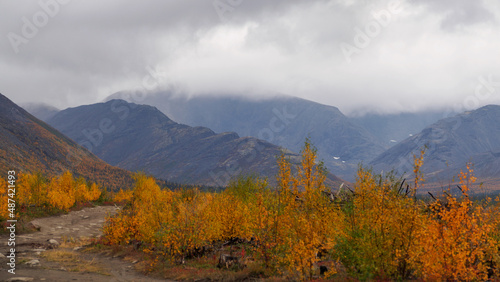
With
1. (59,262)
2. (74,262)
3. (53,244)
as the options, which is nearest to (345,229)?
(74,262)

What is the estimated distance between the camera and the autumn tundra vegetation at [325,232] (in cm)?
1231

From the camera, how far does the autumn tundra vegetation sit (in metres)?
12.3

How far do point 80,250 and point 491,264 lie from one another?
28388 millimetres

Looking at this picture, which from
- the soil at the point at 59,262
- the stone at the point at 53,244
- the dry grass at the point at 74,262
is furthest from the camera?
the stone at the point at 53,244

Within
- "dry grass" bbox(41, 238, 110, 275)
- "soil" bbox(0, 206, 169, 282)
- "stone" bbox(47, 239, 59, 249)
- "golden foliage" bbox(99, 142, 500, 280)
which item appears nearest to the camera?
"golden foliage" bbox(99, 142, 500, 280)

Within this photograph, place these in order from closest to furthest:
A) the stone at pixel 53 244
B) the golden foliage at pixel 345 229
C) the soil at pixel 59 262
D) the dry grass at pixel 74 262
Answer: the golden foliage at pixel 345 229
the soil at pixel 59 262
the dry grass at pixel 74 262
the stone at pixel 53 244

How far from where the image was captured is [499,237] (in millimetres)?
15383

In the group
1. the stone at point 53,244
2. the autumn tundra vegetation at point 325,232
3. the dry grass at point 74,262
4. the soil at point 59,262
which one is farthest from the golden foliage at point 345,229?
the stone at point 53,244

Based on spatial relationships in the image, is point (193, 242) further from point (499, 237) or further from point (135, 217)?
point (499, 237)

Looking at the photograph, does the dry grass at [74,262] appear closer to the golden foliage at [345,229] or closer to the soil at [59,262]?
the soil at [59,262]

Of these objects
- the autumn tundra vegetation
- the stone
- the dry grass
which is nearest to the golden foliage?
the autumn tundra vegetation

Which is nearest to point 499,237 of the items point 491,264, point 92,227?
point 491,264

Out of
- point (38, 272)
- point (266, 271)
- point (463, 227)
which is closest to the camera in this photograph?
point (463, 227)

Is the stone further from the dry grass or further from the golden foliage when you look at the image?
the golden foliage
